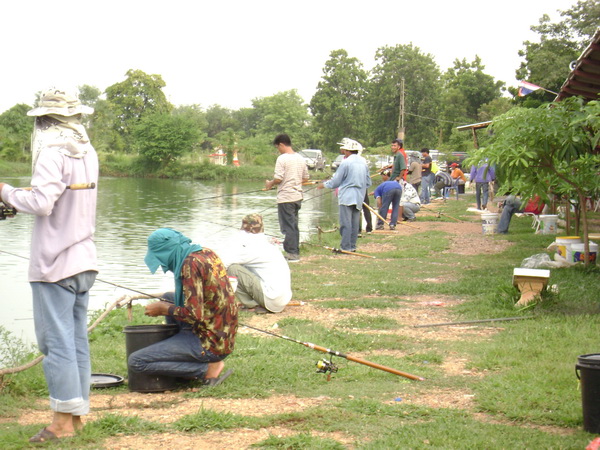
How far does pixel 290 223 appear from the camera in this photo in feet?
39.4

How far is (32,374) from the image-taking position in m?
5.93

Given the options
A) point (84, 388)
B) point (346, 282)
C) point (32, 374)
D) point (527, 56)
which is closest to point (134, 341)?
point (32, 374)

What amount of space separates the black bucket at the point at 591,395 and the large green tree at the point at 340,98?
2576 inches

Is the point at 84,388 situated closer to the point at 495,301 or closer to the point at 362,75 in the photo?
the point at 495,301

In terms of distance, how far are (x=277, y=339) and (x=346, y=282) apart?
3.43 m

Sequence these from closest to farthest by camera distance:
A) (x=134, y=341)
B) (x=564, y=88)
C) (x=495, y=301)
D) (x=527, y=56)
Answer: (x=134, y=341) → (x=495, y=301) → (x=564, y=88) → (x=527, y=56)

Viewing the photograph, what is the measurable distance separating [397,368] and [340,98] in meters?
64.9

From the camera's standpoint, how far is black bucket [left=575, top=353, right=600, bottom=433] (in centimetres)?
441

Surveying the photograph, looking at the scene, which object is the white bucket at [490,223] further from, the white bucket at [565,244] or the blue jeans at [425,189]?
the blue jeans at [425,189]

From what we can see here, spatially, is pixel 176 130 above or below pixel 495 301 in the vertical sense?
above

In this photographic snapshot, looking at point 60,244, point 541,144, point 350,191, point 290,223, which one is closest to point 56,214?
point 60,244

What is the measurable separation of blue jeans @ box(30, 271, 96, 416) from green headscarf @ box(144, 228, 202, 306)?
1104mm

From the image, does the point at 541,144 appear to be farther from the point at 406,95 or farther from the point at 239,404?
the point at 406,95

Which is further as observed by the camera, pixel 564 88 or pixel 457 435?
pixel 564 88
